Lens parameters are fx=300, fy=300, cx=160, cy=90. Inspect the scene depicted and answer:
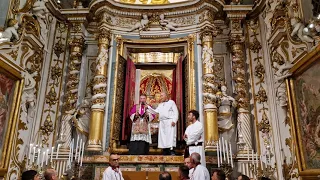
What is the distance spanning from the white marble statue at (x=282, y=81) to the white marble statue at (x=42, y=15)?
19.6ft

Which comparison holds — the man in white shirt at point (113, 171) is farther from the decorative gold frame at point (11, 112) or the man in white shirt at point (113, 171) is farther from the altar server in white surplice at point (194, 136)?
the decorative gold frame at point (11, 112)

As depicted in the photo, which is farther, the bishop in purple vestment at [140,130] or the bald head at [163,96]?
the bald head at [163,96]

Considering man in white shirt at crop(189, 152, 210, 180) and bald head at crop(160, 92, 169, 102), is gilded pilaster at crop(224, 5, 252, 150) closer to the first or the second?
bald head at crop(160, 92, 169, 102)

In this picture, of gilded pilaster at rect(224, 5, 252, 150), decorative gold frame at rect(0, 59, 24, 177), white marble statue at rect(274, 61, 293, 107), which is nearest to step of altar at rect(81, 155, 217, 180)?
gilded pilaster at rect(224, 5, 252, 150)

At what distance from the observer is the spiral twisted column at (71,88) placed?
311 inches

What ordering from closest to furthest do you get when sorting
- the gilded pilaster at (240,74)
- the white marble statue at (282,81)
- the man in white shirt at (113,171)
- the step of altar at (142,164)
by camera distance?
the man in white shirt at (113,171) → the white marble statue at (282,81) → the step of altar at (142,164) → the gilded pilaster at (240,74)

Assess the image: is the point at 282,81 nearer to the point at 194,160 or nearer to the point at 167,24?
the point at 194,160

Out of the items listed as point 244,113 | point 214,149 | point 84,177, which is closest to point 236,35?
point 244,113

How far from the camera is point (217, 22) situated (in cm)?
925

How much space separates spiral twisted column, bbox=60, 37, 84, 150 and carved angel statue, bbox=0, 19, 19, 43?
6.97 ft

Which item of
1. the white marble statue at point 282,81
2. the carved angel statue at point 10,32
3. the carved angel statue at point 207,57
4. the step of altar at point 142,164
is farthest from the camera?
the carved angel statue at point 207,57

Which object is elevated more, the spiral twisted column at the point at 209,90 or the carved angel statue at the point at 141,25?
the carved angel statue at the point at 141,25

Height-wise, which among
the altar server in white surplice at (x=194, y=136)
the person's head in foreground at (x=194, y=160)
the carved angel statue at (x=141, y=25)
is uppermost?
the carved angel statue at (x=141, y=25)

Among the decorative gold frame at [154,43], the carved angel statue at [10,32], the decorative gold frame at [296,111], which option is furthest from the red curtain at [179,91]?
the carved angel statue at [10,32]
